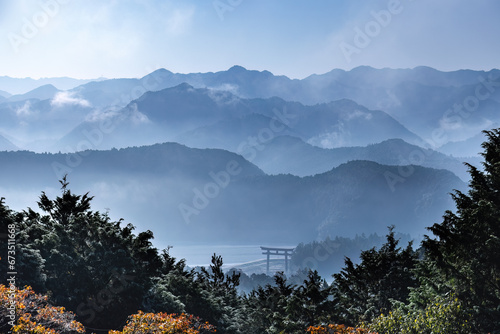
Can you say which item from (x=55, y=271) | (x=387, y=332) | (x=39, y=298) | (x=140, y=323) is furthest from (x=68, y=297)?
(x=387, y=332)

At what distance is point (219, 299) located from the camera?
29.4 m

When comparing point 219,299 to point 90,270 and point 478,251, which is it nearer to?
point 90,270

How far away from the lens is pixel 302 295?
25328mm

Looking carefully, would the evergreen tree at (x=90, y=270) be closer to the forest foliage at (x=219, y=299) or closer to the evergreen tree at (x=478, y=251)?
the forest foliage at (x=219, y=299)

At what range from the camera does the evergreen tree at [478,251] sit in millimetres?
19750

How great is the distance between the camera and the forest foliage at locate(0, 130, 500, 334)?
18.0 meters

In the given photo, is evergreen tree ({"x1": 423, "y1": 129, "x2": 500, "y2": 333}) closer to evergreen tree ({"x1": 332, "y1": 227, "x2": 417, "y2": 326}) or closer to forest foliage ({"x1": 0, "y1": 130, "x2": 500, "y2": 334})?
forest foliage ({"x1": 0, "y1": 130, "x2": 500, "y2": 334})

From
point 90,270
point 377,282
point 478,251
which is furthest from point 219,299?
point 478,251

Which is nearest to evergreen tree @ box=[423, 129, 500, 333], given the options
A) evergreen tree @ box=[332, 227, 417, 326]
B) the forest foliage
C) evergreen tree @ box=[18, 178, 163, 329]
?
the forest foliage

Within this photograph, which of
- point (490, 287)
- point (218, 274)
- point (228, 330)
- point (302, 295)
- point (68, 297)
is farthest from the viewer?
point (218, 274)

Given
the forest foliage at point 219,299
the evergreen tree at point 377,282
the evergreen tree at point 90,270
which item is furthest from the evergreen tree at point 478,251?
the evergreen tree at point 90,270

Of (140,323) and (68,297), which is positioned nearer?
(140,323)

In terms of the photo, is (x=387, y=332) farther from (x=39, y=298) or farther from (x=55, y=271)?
(x=55, y=271)

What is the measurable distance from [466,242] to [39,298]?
18.8 m
